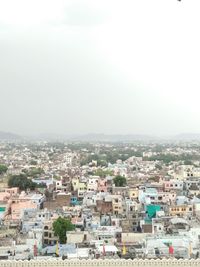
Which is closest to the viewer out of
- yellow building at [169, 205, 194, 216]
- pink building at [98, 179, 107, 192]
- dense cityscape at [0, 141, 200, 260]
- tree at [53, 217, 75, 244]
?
dense cityscape at [0, 141, 200, 260]

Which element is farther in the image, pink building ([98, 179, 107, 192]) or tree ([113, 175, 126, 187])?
tree ([113, 175, 126, 187])

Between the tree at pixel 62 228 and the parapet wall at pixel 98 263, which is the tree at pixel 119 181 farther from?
the parapet wall at pixel 98 263

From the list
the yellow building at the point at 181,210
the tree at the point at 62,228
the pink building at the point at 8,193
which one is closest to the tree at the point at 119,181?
the pink building at the point at 8,193

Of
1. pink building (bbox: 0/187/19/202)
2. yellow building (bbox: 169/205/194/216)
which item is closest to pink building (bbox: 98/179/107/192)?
pink building (bbox: 0/187/19/202)

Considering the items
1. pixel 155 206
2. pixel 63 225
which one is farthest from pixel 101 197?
pixel 63 225

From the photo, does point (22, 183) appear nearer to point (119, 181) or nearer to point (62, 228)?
point (119, 181)

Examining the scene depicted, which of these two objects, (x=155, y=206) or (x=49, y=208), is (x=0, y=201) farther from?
(x=155, y=206)

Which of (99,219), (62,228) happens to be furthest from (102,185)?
(62,228)

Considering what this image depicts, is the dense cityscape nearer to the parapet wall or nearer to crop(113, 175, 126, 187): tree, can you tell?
crop(113, 175, 126, 187): tree

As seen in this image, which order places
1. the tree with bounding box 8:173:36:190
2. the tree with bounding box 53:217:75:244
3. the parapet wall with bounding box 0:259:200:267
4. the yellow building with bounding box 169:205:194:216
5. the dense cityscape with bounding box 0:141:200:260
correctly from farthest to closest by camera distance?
the tree with bounding box 8:173:36:190 < the yellow building with bounding box 169:205:194:216 < the tree with bounding box 53:217:75:244 < the dense cityscape with bounding box 0:141:200:260 < the parapet wall with bounding box 0:259:200:267
